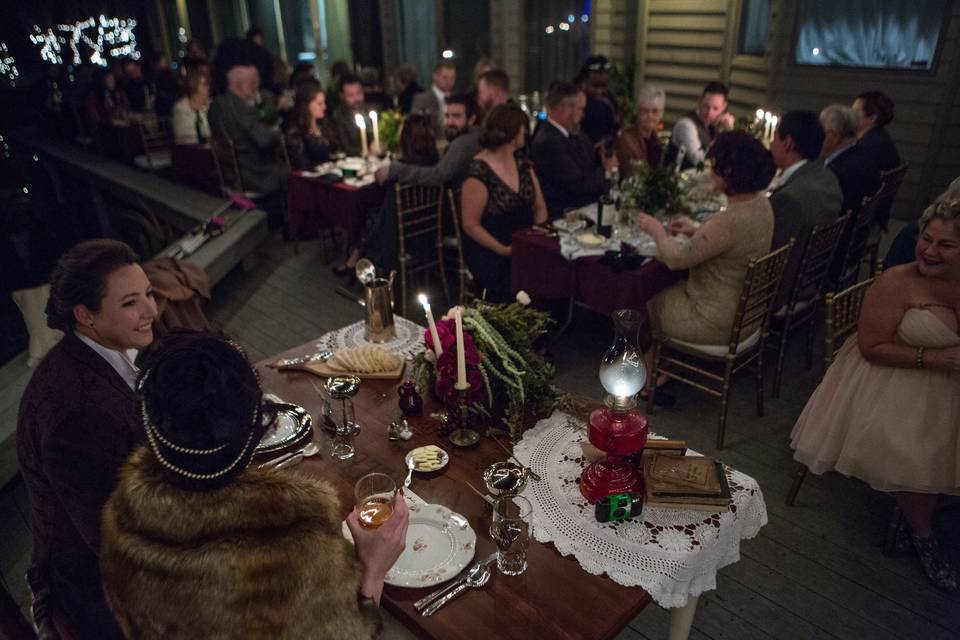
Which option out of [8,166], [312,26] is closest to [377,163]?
[8,166]

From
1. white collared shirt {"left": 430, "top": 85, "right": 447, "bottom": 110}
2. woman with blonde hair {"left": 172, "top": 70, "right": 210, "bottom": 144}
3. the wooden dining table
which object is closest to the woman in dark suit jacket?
the wooden dining table

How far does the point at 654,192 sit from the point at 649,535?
2.54m

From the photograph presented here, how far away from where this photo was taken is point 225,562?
121 cm

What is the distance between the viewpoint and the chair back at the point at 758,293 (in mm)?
2908

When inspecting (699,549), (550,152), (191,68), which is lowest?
(699,549)

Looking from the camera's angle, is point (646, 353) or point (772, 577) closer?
point (772, 577)

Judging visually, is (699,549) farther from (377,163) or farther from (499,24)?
(499,24)

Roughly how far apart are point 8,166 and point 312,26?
5161 mm

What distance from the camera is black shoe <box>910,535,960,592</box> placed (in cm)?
245

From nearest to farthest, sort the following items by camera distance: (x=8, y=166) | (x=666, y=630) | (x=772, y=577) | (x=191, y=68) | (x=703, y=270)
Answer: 1. (x=666, y=630)
2. (x=772, y=577)
3. (x=703, y=270)
4. (x=191, y=68)
5. (x=8, y=166)

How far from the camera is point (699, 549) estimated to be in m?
1.59

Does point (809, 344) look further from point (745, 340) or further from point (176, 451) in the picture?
point (176, 451)

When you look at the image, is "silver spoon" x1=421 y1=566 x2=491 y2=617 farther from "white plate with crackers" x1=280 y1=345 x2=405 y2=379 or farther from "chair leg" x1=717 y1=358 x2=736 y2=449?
"chair leg" x1=717 y1=358 x2=736 y2=449

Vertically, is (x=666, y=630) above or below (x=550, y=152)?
below
